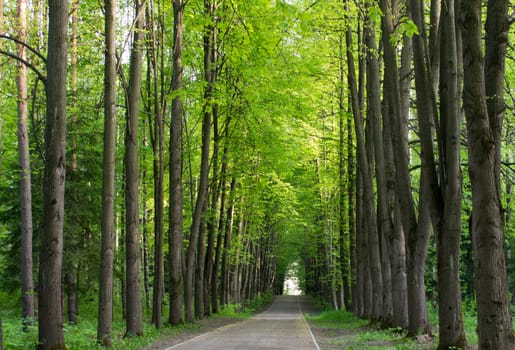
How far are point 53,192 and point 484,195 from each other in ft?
23.7

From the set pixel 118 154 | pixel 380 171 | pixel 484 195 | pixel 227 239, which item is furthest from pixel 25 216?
pixel 227 239

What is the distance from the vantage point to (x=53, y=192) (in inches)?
405

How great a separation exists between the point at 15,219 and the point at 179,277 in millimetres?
6319

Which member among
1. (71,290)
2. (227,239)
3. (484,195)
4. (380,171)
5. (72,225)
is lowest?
(71,290)

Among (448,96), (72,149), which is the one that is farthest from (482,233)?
(72,149)

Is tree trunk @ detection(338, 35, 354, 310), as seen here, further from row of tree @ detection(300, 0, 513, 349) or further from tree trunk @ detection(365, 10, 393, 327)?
row of tree @ detection(300, 0, 513, 349)

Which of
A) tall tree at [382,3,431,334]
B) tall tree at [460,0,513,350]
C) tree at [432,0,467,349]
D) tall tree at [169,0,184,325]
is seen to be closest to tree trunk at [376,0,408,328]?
tall tree at [382,3,431,334]

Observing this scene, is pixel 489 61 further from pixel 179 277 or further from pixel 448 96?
pixel 179 277

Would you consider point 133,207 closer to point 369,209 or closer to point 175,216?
point 175,216

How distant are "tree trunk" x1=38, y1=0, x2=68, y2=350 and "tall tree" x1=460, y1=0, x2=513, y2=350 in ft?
23.0

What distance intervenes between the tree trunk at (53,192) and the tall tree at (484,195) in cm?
702

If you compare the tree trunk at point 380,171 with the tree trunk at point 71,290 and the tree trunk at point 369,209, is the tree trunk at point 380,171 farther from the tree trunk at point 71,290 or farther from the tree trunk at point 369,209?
the tree trunk at point 71,290

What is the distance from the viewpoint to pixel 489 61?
8039mm

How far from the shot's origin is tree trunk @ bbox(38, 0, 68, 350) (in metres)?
10.2
